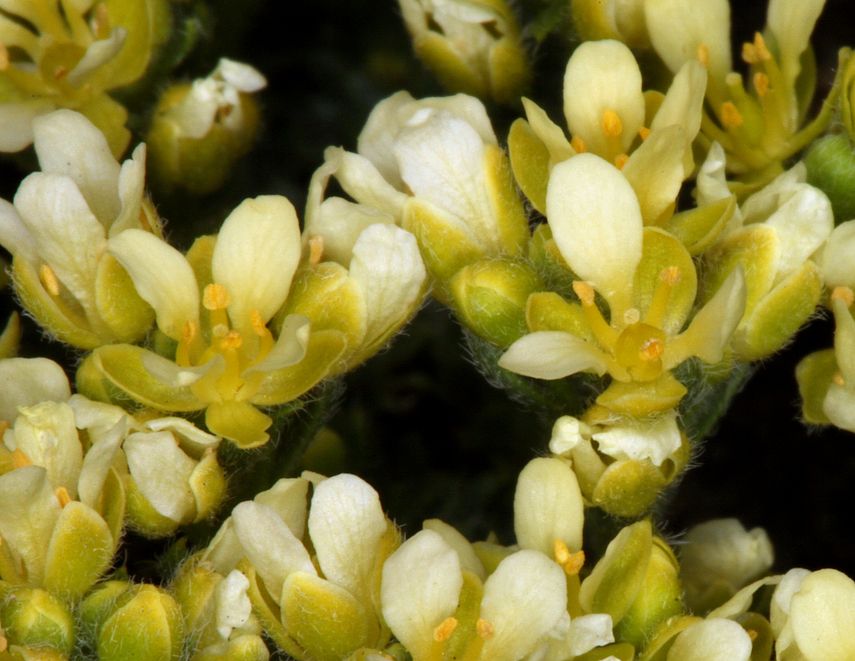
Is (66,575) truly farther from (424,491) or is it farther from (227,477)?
(424,491)

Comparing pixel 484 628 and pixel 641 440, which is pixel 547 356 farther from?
pixel 484 628

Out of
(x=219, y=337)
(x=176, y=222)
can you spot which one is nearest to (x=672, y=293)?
(x=219, y=337)

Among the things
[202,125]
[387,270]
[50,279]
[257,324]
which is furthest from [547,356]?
[202,125]

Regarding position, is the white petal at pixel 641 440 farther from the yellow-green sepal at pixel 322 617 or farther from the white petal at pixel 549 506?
the yellow-green sepal at pixel 322 617

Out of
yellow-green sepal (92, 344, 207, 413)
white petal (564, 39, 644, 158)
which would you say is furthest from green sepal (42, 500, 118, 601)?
white petal (564, 39, 644, 158)

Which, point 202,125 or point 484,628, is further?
point 202,125

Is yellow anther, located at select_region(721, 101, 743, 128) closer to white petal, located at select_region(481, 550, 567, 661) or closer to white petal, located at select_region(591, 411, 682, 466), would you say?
white petal, located at select_region(591, 411, 682, 466)
